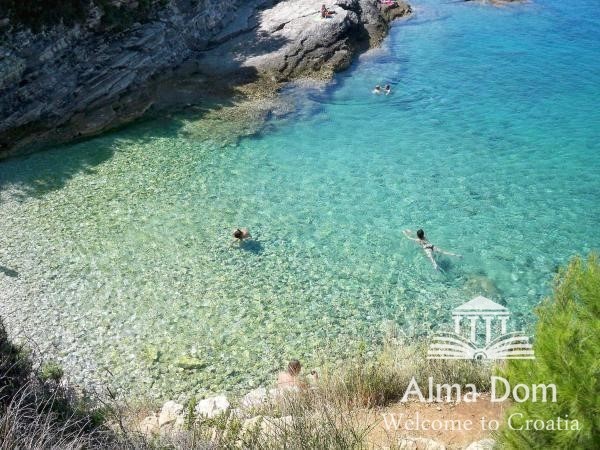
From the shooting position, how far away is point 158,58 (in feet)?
81.9

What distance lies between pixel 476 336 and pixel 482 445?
4992 mm

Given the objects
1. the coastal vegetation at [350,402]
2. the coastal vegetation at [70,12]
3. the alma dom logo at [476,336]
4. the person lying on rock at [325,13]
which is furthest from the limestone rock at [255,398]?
the person lying on rock at [325,13]

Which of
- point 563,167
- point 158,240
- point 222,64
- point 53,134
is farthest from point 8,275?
point 563,167

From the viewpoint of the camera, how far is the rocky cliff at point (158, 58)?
19844mm

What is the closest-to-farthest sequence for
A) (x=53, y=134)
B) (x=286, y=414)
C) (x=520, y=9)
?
(x=286, y=414)
(x=53, y=134)
(x=520, y=9)

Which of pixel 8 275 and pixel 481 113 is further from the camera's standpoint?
pixel 481 113

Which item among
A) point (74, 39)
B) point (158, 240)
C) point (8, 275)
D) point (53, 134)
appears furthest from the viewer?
point (74, 39)

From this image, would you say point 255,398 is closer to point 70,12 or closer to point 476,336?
point 476,336

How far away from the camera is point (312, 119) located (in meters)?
22.9

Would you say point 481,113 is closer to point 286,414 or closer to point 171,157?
point 171,157

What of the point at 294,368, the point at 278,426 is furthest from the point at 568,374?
the point at 294,368

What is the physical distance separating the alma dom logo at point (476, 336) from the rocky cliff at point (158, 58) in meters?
15.6

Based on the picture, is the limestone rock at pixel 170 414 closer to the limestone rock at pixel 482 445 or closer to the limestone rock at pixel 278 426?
the limestone rock at pixel 278 426

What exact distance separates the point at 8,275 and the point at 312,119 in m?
13.6
